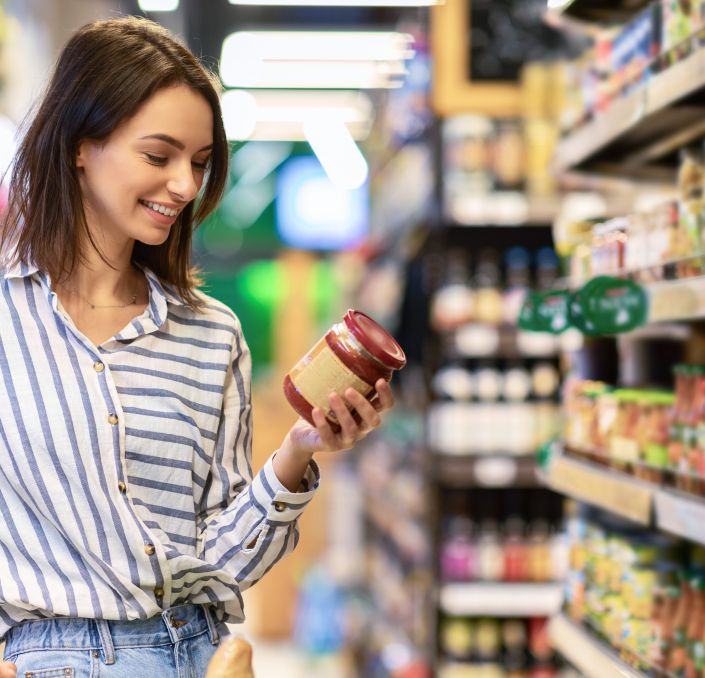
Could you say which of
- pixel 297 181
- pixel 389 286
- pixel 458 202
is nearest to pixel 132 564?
pixel 458 202

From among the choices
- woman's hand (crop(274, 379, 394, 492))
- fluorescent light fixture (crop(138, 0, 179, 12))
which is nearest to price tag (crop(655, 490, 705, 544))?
woman's hand (crop(274, 379, 394, 492))

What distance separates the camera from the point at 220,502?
1.87 meters

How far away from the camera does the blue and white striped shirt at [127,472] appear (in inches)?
66.4

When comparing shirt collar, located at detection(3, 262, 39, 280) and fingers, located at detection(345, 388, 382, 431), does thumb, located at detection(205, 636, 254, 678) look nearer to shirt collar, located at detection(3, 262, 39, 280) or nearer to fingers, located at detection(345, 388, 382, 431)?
fingers, located at detection(345, 388, 382, 431)

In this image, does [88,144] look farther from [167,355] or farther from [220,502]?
[220,502]

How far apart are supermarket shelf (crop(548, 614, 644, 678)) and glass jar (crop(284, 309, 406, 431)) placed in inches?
37.4

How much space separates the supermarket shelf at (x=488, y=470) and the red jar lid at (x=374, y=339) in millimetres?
3050

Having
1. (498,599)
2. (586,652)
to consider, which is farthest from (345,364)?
(498,599)

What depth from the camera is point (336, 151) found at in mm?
12531

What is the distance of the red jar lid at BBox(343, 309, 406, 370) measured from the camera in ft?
5.63

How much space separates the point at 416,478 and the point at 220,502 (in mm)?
3430

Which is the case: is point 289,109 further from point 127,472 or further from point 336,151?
point 127,472

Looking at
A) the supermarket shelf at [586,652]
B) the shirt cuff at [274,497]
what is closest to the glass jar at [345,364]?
the shirt cuff at [274,497]

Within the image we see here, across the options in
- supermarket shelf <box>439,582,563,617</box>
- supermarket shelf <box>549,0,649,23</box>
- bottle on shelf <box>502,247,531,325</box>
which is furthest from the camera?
bottle on shelf <box>502,247,531,325</box>
